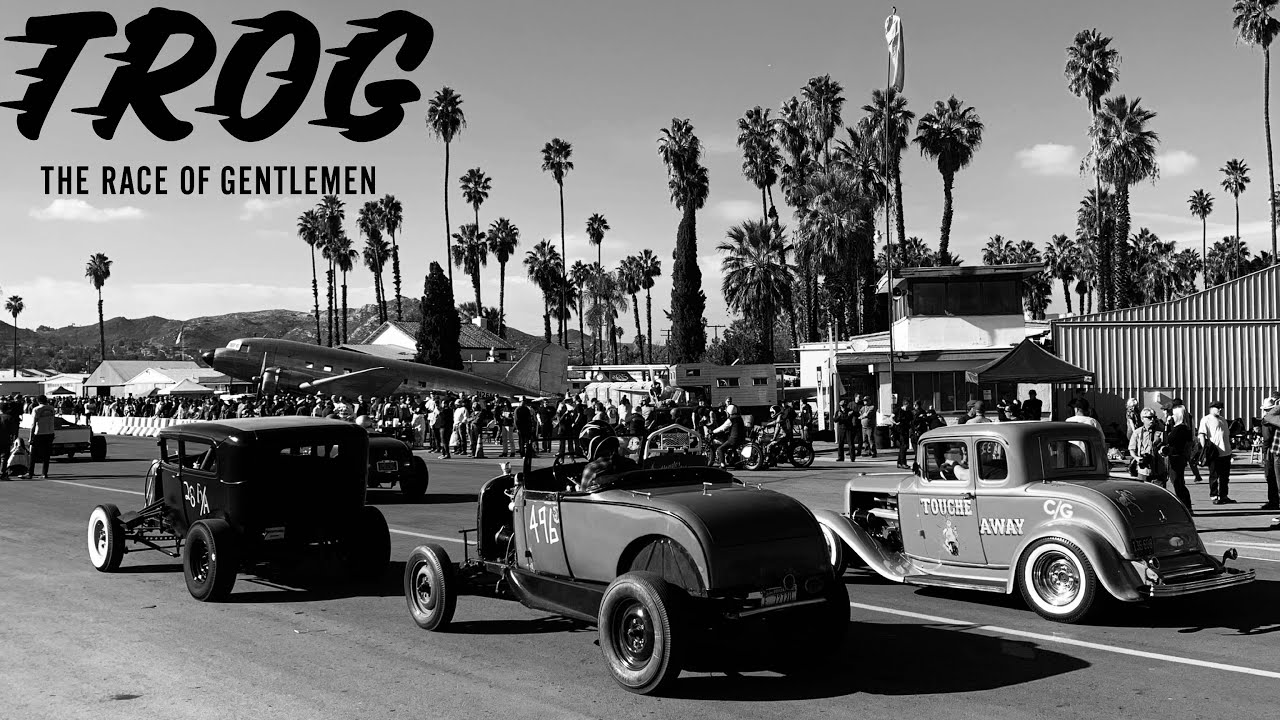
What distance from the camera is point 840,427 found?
25.8 metres

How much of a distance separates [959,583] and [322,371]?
41.0m

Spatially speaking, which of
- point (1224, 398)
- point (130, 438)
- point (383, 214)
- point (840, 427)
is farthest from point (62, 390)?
point (1224, 398)

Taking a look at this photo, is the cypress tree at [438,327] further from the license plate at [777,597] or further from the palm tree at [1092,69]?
the license plate at [777,597]

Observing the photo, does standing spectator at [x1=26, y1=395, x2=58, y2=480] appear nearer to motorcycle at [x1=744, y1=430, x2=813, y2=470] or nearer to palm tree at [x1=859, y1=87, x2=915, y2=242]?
motorcycle at [x1=744, y1=430, x2=813, y2=470]

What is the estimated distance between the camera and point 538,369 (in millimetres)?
52938

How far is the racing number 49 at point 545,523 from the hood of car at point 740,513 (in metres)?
0.74

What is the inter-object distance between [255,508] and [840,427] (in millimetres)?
18603

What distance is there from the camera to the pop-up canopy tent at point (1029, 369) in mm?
25188

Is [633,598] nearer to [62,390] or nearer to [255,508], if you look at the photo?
[255,508]

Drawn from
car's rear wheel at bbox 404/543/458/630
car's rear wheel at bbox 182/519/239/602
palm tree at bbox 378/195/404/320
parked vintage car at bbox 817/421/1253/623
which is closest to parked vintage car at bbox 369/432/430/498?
car's rear wheel at bbox 182/519/239/602

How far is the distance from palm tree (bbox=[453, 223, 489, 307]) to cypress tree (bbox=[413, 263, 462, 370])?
27.0 metres

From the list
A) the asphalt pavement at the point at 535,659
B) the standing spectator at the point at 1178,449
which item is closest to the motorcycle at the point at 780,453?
the standing spectator at the point at 1178,449

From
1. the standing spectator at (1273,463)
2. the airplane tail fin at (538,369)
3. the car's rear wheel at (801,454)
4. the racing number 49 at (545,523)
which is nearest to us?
the racing number 49 at (545,523)

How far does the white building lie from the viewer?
3189 centimetres
